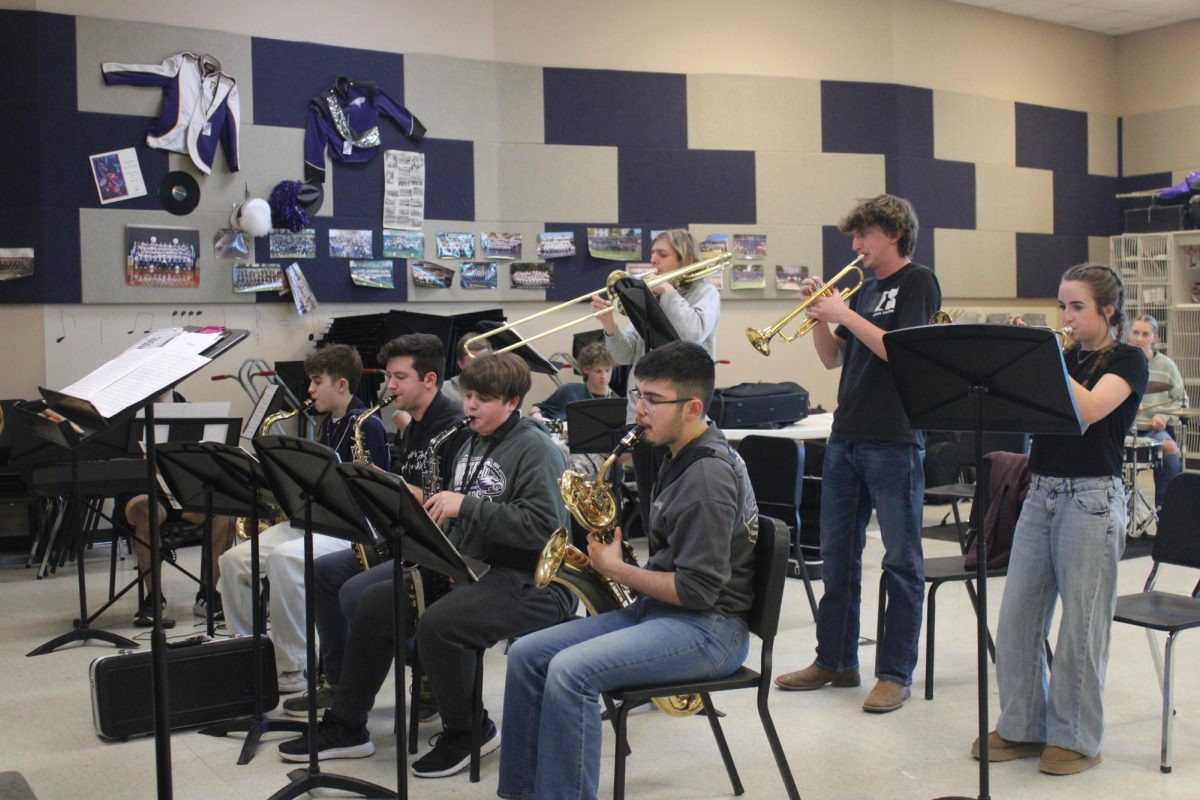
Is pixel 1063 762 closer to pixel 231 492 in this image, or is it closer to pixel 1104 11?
pixel 231 492

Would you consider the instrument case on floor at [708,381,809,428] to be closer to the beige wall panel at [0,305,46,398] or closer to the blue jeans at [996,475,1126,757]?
the blue jeans at [996,475,1126,757]

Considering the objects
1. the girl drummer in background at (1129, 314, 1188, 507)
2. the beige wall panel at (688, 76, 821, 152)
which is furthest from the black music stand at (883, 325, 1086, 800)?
the beige wall panel at (688, 76, 821, 152)

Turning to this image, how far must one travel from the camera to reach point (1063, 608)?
11.0ft

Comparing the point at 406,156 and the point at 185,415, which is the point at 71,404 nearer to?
the point at 185,415

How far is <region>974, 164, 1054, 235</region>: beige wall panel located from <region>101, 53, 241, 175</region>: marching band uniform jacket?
5887mm

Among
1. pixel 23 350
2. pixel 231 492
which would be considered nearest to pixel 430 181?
pixel 23 350

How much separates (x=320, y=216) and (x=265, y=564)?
13.4 ft

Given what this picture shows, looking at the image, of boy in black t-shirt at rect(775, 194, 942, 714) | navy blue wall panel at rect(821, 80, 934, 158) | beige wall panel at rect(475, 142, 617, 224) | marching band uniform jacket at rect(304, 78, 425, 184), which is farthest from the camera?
navy blue wall panel at rect(821, 80, 934, 158)

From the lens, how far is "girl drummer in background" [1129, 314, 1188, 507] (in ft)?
24.3

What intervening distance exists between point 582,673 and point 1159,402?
20.4ft

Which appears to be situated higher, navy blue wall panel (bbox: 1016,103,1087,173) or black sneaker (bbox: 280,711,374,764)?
navy blue wall panel (bbox: 1016,103,1087,173)

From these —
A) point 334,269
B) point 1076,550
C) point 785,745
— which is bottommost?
point 785,745

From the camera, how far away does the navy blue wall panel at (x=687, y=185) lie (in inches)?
351

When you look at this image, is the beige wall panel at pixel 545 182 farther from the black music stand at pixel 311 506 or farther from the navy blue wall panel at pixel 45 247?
the black music stand at pixel 311 506
